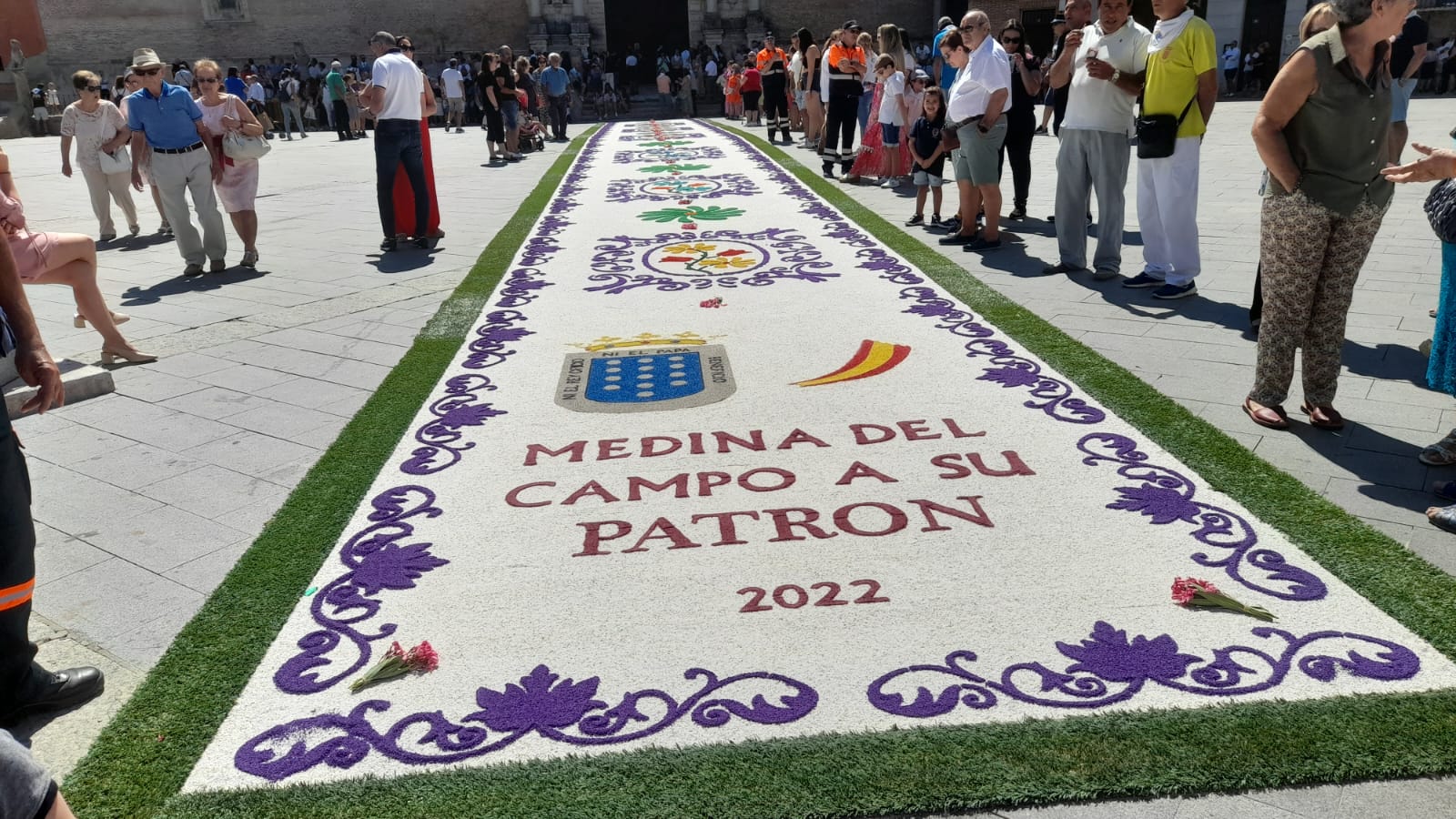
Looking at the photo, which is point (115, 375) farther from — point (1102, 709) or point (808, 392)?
point (1102, 709)

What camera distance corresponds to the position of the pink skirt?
5.21m

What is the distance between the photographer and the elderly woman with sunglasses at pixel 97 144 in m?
9.45

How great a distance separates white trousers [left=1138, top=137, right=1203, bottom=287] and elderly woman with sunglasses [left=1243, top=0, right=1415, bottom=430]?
2151 mm

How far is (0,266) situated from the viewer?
2760 mm

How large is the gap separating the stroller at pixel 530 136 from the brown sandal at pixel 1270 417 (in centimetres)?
1612

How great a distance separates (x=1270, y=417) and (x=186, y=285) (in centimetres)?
755

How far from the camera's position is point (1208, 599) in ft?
9.40

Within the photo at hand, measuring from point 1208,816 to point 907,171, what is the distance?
1059cm

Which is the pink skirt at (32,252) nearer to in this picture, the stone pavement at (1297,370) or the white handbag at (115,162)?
the white handbag at (115,162)

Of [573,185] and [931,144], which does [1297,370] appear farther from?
[573,185]

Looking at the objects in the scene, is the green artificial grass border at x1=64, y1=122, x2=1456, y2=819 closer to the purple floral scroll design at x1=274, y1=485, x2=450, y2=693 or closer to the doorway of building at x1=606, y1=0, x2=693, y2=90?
the purple floral scroll design at x1=274, y1=485, x2=450, y2=693

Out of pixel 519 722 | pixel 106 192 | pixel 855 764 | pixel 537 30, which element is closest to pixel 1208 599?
pixel 855 764

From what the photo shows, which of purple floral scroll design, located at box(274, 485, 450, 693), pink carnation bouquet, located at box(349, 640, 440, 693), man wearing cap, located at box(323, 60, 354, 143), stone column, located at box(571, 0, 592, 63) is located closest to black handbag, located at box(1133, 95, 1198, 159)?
purple floral scroll design, located at box(274, 485, 450, 693)

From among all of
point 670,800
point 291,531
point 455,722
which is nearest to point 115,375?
point 291,531
